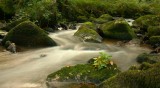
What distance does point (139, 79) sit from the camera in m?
6.03

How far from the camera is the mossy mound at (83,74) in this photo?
Answer: 8.04 metres

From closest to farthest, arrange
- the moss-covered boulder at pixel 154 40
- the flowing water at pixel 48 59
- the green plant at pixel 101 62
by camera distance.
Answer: the green plant at pixel 101 62 < the flowing water at pixel 48 59 < the moss-covered boulder at pixel 154 40

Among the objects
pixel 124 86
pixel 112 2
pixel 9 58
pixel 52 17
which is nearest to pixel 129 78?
pixel 124 86

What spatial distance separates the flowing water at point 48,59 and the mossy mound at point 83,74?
20.4 inches

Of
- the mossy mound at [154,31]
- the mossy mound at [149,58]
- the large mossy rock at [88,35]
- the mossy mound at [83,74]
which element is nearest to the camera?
the mossy mound at [83,74]

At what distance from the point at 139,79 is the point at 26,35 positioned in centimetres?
783

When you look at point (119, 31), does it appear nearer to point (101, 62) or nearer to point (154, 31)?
point (154, 31)

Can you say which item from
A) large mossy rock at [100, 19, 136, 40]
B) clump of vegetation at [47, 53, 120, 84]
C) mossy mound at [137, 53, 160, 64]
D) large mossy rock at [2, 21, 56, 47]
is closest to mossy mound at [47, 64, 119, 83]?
clump of vegetation at [47, 53, 120, 84]

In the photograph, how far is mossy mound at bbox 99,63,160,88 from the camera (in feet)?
19.4

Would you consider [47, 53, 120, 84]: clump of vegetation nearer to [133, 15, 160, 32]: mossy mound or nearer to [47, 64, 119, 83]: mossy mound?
[47, 64, 119, 83]: mossy mound

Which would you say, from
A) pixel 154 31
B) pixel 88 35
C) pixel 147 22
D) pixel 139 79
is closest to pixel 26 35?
pixel 88 35

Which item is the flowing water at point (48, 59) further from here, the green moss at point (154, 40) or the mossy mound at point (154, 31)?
the mossy mound at point (154, 31)

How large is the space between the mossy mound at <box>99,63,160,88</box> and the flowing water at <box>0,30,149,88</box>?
2459 millimetres

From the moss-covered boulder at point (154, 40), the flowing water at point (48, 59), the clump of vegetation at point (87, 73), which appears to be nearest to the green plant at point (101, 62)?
the clump of vegetation at point (87, 73)
